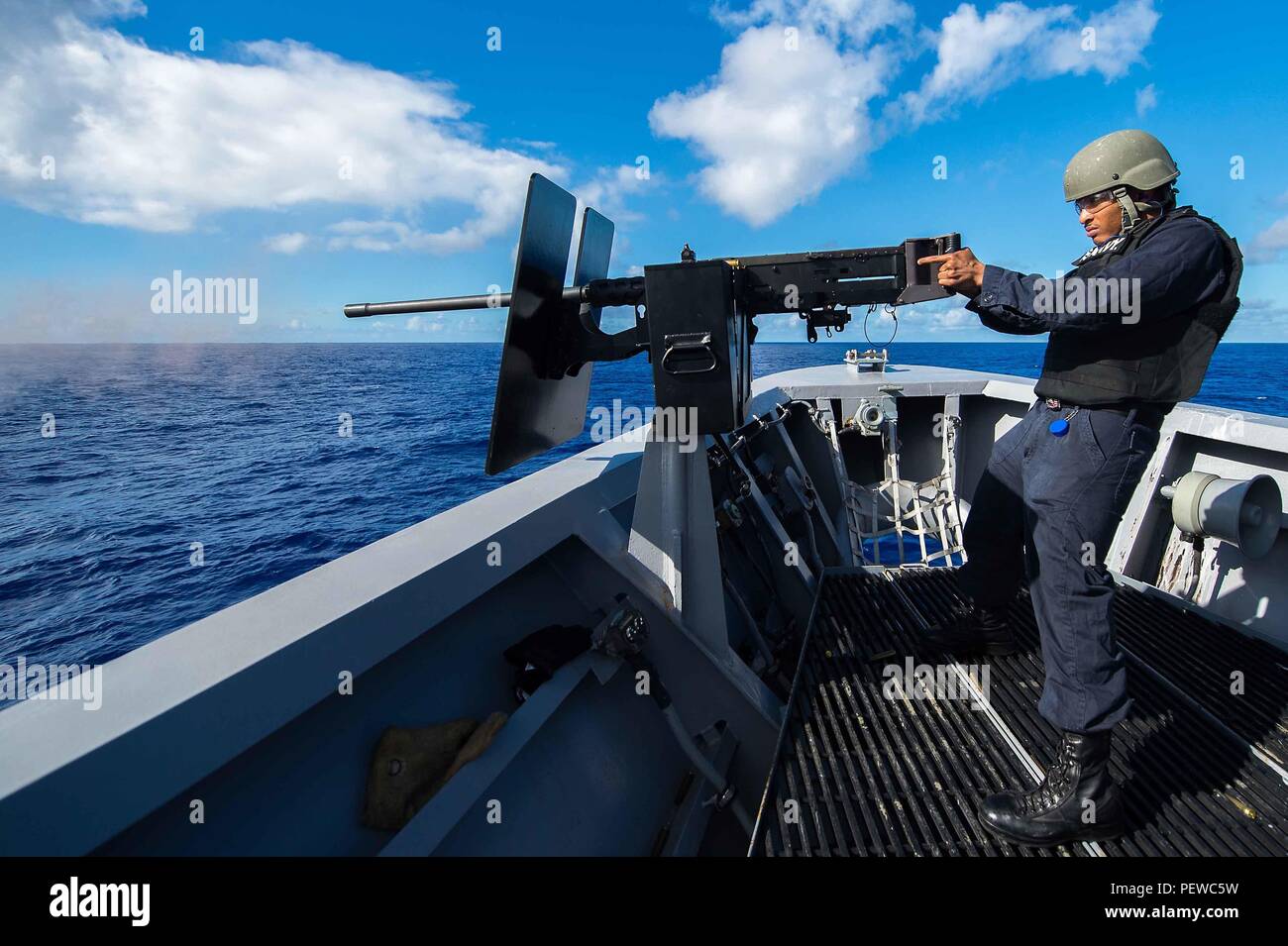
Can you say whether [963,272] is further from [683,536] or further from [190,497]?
[190,497]

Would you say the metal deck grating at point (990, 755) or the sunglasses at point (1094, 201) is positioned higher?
the sunglasses at point (1094, 201)

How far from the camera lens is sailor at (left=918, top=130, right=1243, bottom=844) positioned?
6.13ft

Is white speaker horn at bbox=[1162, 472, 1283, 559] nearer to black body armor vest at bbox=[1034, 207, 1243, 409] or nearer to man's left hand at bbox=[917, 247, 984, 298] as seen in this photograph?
black body armor vest at bbox=[1034, 207, 1243, 409]

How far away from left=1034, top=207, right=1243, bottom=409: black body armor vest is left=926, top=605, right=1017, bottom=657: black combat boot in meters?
1.40

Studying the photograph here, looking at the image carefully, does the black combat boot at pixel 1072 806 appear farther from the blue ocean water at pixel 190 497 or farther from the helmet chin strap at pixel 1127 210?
the blue ocean water at pixel 190 497

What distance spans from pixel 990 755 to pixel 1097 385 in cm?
139

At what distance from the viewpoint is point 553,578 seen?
2.91 m

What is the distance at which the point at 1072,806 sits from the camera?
6.48 ft

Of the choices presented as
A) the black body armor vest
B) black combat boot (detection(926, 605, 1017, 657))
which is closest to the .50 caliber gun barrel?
the black body armor vest

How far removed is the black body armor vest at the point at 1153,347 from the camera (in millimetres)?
1924

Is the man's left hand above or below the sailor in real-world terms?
above

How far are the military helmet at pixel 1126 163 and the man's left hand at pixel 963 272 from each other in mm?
369

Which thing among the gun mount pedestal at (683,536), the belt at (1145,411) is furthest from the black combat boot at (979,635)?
the belt at (1145,411)
